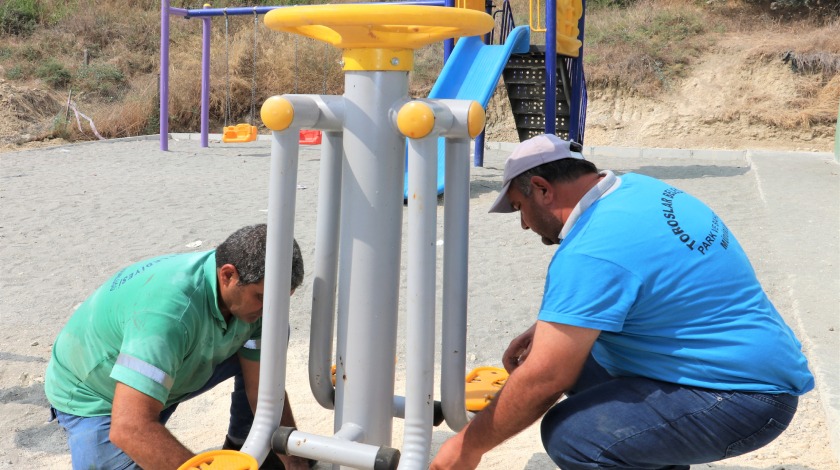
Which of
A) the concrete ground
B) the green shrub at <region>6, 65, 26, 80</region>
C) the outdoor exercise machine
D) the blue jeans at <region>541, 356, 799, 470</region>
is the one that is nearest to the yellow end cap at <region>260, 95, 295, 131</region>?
the outdoor exercise machine

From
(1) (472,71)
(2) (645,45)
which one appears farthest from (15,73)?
(1) (472,71)

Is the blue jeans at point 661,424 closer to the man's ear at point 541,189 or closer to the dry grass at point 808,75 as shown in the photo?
the man's ear at point 541,189

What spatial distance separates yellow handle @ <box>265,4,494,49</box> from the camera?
1854mm

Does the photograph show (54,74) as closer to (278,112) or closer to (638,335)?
(278,112)

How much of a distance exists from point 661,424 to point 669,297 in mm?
331

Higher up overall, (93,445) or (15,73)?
(15,73)

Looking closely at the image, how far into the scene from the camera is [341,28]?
1.92 m

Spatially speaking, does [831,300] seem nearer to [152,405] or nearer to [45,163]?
[152,405]

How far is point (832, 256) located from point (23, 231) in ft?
20.3

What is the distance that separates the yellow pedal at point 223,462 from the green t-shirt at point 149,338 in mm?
307

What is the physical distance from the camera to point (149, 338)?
7.54 ft

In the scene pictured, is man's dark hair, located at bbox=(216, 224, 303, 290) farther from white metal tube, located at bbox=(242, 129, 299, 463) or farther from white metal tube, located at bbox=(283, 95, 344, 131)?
white metal tube, located at bbox=(283, 95, 344, 131)

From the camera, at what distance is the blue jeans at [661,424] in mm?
2096

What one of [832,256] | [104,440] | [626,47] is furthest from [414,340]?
[626,47]
